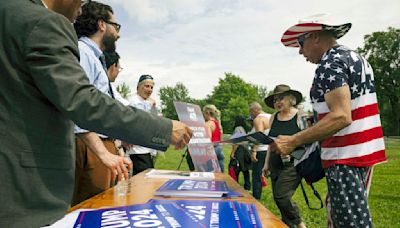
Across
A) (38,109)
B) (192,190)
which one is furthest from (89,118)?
(192,190)

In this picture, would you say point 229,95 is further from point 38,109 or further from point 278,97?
point 38,109

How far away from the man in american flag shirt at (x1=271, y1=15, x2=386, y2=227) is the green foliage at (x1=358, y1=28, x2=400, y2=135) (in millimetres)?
52918

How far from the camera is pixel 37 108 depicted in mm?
1185

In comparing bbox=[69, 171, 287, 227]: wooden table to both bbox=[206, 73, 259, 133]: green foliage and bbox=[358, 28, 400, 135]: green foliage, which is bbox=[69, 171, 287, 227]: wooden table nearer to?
bbox=[358, 28, 400, 135]: green foliage

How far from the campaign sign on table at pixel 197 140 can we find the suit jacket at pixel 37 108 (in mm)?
1705

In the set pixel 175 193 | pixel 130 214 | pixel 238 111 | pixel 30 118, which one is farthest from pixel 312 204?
pixel 238 111

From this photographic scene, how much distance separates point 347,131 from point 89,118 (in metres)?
1.56

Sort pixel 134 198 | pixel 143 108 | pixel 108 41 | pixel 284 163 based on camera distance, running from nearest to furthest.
Answer: pixel 134 198, pixel 108 41, pixel 284 163, pixel 143 108

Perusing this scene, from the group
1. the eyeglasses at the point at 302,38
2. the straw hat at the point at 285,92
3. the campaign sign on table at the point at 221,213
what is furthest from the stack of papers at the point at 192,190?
the straw hat at the point at 285,92

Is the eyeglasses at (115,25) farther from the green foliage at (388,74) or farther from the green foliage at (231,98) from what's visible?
the green foliage at (231,98)

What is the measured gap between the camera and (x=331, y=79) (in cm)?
216

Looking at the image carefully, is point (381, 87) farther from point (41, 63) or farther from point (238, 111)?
point (41, 63)

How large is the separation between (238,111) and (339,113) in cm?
6471

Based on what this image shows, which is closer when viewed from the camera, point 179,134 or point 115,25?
point 179,134
